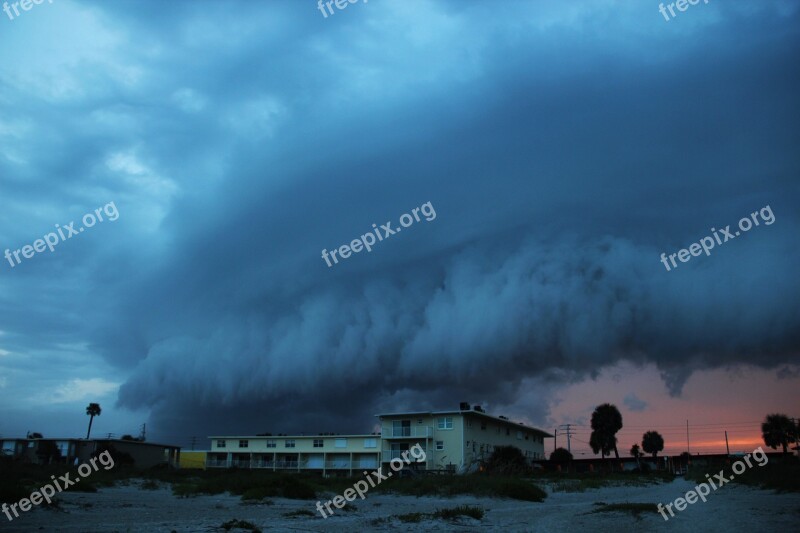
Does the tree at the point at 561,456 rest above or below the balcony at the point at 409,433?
below

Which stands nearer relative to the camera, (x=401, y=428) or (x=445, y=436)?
(x=445, y=436)

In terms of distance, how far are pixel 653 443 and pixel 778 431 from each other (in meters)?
28.2

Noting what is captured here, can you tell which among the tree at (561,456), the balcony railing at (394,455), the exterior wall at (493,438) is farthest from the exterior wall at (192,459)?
the tree at (561,456)

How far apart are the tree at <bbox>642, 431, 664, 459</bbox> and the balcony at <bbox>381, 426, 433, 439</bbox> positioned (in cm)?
5163

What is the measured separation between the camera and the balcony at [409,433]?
231 ft

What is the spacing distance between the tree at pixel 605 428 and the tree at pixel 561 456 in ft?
18.0

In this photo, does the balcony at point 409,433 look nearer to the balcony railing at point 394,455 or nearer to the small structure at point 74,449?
the balcony railing at point 394,455

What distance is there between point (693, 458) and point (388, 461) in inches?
2450

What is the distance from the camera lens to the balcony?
70.3 metres

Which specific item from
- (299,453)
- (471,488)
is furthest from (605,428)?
(471,488)

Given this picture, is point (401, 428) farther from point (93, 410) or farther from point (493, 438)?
point (93, 410)

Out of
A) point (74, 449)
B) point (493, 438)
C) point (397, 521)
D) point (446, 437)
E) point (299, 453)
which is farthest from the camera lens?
point (74, 449)

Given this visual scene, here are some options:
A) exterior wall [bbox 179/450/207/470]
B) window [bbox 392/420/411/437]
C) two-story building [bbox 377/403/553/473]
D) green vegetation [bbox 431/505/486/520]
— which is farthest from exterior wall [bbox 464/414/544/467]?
exterior wall [bbox 179/450/207/470]

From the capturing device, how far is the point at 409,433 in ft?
235
